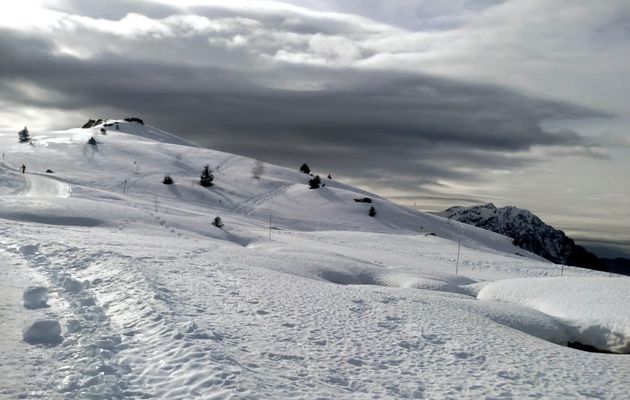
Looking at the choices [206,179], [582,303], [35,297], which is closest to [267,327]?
[35,297]

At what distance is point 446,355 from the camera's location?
1047cm

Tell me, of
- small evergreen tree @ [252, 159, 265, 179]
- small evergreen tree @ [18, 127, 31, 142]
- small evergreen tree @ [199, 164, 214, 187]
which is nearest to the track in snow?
small evergreen tree @ [199, 164, 214, 187]

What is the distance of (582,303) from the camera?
60.4 ft

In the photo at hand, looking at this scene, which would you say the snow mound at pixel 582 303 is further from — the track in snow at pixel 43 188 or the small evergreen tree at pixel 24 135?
the small evergreen tree at pixel 24 135

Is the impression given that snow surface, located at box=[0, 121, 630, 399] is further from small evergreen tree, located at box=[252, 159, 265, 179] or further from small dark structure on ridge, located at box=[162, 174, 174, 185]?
small evergreen tree, located at box=[252, 159, 265, 179]

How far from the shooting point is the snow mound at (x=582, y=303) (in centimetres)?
1564

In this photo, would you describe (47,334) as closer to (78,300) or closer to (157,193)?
(78,300)

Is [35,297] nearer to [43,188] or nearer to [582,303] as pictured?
[582,303]

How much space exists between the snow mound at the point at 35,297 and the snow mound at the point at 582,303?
15.7 meters

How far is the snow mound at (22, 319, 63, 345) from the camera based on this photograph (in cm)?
916

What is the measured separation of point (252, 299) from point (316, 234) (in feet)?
113

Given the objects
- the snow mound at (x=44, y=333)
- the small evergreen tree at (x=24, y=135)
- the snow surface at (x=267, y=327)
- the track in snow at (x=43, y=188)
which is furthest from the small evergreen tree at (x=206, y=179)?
the snow mound at (x=44, y=333)

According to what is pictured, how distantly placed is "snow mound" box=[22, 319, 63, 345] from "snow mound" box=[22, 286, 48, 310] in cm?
135

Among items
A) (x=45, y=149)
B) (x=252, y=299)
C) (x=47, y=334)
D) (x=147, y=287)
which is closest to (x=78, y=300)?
(x=147, y=287)
